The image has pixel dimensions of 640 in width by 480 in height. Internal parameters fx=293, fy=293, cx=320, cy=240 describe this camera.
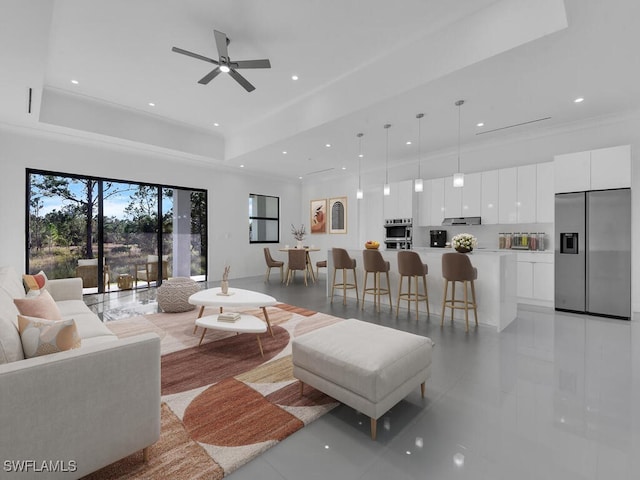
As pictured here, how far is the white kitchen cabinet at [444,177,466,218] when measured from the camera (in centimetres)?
614

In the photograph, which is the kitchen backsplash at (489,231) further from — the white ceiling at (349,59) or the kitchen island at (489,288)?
the white ceiling at (349,59)

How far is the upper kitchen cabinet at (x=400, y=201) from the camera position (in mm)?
6863

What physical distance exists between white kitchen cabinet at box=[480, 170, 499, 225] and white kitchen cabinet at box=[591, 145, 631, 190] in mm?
1389

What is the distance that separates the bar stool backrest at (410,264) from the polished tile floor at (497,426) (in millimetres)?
1191

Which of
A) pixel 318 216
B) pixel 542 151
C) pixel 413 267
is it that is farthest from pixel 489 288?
pixel 318 216

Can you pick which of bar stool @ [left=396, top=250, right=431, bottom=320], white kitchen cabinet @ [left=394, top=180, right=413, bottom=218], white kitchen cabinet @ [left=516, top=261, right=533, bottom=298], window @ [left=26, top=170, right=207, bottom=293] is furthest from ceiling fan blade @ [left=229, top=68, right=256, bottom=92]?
white kitchen cabinet @ [left=516, top=261, right=533, bottom=298]

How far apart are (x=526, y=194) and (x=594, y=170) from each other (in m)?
0.95

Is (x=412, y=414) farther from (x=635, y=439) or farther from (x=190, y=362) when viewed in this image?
(x=190, y=362)

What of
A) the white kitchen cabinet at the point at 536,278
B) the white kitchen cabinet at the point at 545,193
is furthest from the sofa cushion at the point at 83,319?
the white kitchen cabinet at the point at 545,193

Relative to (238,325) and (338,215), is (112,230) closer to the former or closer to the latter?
(238,325)

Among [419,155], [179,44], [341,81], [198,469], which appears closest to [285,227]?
[419,155]

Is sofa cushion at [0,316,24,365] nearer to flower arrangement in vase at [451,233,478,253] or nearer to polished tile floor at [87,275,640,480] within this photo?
polished tile floor at [87,275,640,480]

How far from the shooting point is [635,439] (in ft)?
5.88

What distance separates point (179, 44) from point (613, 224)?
6.59 meters
